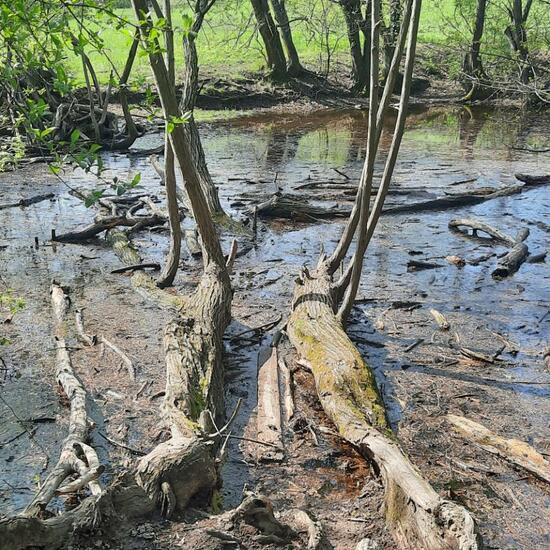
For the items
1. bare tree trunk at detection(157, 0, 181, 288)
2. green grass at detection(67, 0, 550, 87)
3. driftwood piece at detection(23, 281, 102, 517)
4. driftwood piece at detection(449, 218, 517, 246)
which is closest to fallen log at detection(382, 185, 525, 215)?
driftwood piece at detection(449, 218, 517, 246)

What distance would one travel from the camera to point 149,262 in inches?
377

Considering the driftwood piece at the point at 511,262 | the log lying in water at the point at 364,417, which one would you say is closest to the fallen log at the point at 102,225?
the log lying in water at the point at 364,417

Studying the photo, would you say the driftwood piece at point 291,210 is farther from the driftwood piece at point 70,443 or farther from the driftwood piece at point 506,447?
the driftwood piece at point 506,447

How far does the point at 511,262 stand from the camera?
934 centimetres

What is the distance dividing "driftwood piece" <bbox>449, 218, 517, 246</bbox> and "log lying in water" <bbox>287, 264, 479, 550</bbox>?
3.20 m

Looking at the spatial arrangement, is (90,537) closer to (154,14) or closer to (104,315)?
(104,315)

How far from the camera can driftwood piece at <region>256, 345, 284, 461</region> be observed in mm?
5350

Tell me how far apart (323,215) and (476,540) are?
8381 mm

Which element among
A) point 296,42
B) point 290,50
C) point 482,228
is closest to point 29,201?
point 482,228

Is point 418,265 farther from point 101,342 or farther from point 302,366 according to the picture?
point 101,342

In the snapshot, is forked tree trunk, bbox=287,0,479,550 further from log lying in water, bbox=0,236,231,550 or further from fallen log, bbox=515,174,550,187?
fallen log, bbox=515,174,550,187

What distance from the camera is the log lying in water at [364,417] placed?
3945 mm

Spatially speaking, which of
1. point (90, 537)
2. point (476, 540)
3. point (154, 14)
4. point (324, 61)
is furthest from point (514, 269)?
point (324, 61)

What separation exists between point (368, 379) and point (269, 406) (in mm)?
810
